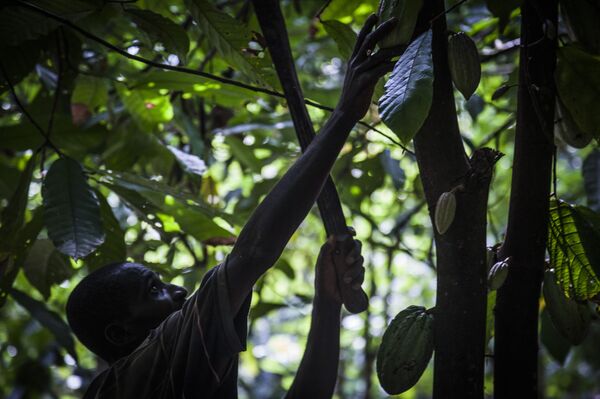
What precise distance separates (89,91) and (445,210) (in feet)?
5.80

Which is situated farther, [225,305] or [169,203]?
[169,203]

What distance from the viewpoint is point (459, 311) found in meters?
1.38

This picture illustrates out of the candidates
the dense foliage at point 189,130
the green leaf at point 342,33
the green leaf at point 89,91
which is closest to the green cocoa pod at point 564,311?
the dense foliage at point 189,130

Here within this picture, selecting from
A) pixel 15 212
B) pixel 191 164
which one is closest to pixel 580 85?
pixel 191 164

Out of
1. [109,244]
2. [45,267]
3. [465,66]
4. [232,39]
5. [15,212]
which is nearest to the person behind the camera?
[465,66]

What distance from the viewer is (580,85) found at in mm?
1353

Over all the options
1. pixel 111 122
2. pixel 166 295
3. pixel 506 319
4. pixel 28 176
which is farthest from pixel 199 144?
pixel 506 319

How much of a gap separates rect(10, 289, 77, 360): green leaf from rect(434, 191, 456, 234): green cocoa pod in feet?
4.79

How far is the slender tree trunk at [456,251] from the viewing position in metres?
1.37

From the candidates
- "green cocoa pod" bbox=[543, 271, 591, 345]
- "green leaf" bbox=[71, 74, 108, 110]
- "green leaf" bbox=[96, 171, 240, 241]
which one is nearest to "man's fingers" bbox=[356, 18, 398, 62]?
"green cocoa pod" bbox=[543, 271, 591, 345]

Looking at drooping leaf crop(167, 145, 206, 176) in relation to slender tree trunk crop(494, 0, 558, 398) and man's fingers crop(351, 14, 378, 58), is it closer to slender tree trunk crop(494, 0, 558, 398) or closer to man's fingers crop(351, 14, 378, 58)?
man's fingers crop(351, 14, 378, 58)

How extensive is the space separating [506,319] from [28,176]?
1.30 meters

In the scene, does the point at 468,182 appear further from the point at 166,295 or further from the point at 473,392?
the point at 166,295

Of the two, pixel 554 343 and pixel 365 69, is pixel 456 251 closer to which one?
pixel 365 69
